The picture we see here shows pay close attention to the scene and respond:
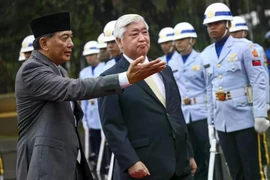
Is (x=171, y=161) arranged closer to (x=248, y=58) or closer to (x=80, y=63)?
(x=248, y=58)

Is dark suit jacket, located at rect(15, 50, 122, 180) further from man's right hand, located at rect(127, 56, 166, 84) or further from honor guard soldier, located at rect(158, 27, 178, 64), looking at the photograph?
honor guard soldier, located at rect(158, 27, 178, 64)

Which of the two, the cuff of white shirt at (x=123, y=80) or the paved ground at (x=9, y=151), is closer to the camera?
the cuff of white shirt at (x=123, y=80)

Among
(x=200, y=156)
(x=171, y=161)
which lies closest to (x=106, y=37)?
(x=200, y=156)

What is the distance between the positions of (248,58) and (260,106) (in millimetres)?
449

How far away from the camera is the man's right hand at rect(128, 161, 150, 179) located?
510 centimetres

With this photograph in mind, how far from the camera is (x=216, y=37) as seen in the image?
7.27 m

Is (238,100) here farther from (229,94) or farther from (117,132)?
(117,132)

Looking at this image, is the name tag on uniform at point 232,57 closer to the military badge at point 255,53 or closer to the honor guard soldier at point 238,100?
the honor guard soldier at point 238,100

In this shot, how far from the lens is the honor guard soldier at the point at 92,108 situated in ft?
38.2

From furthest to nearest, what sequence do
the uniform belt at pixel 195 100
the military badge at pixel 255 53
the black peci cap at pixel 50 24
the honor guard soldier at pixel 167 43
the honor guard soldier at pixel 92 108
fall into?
the honor guard soldier at pixel 92 108 < the honor guard soldier at pixel 167 43 < the uniform belt at pixel 195 100 < the military badge at pixel 255 53 < the black peci cap at pixel 50 24

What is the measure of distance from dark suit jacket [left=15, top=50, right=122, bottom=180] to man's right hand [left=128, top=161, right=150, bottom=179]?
468 mm

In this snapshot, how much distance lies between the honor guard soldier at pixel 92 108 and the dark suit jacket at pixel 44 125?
6578 mm

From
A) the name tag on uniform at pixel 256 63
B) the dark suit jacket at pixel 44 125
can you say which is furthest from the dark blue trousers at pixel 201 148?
the dark suit jacket at pixel 44 125

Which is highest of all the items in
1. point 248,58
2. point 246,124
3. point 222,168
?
point 248,58
